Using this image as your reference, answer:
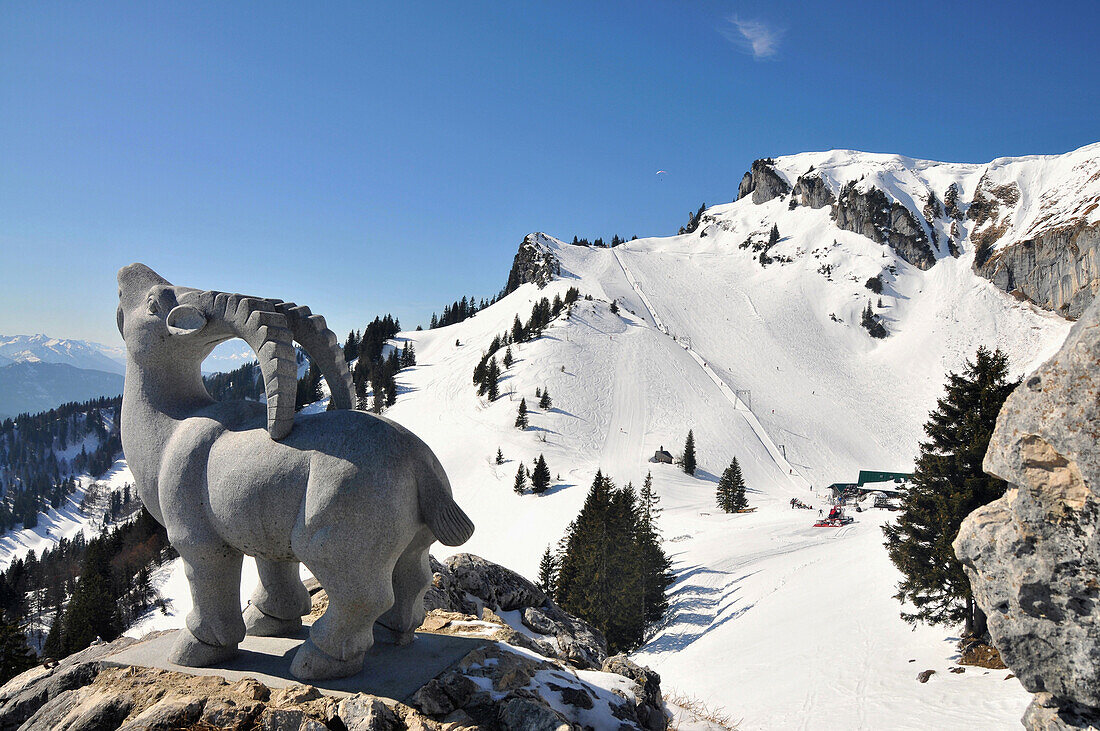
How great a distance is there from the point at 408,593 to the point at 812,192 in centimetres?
17217

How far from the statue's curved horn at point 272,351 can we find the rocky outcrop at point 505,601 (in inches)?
188

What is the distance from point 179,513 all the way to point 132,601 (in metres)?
Answer: 41.0

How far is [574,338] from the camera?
80625 millimetres

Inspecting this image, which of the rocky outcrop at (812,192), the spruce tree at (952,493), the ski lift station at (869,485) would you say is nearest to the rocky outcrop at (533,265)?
the ski lift station at (869,485)

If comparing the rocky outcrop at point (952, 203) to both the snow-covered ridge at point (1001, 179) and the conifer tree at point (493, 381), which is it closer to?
Answer: the snow-covered ridge at point (1001, 179)

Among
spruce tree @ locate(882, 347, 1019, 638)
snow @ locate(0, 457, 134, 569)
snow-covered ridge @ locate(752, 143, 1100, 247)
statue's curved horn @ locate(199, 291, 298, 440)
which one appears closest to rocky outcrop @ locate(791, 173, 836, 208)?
snow-covered ridge @ locate(752, 143, 1100, 247)

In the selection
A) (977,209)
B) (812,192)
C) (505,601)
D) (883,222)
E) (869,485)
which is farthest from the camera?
(812,192)

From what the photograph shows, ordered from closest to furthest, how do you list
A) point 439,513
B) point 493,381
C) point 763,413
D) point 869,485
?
point 439,513, point 869,485, point 493,381, point 763,413

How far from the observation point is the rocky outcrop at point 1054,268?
101188mm

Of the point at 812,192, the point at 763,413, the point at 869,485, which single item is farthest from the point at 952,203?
the point at 869,485

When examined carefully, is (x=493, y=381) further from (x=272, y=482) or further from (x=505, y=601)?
(x=272, y=482)

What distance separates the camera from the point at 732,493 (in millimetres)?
40094

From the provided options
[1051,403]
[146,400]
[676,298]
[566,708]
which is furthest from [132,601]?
[676,298]

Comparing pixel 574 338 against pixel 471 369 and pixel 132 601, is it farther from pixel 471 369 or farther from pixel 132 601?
pixel 132 601
